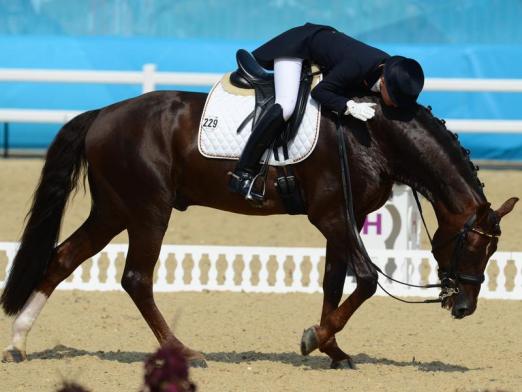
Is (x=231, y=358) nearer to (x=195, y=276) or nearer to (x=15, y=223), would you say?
(x=195, y=276)

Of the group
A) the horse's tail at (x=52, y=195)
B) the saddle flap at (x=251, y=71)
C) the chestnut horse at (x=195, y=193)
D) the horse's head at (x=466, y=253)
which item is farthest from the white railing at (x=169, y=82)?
the horse's head at (x=466, y=253)

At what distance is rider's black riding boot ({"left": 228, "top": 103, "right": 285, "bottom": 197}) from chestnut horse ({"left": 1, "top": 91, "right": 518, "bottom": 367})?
4.9 inches

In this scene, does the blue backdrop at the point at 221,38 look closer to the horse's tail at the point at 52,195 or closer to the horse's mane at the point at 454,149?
the horse's tail at the point at 52,195

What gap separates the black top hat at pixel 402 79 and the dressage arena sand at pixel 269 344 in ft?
4.87

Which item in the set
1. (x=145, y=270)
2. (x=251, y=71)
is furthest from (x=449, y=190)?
(x=145, y=270)

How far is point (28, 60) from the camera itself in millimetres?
14594

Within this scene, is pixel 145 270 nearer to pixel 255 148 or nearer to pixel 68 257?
pixel 68 257

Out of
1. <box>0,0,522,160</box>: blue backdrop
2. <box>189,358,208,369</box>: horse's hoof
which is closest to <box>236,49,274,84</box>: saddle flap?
<box>189,358,208,369</box>: horse's hoof

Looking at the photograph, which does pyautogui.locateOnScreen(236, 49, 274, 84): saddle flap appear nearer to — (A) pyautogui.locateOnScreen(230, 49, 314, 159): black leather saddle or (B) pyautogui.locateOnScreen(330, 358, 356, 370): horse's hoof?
(A) pyautogui.locateOnScreen(230, 49, 314, 159): black leather saddle

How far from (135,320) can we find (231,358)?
48.4 inches

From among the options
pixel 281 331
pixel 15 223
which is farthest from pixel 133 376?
pixel 15 223

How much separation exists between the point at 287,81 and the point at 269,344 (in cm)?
173

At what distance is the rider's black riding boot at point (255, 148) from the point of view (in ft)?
21.1

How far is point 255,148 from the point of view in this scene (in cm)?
648
